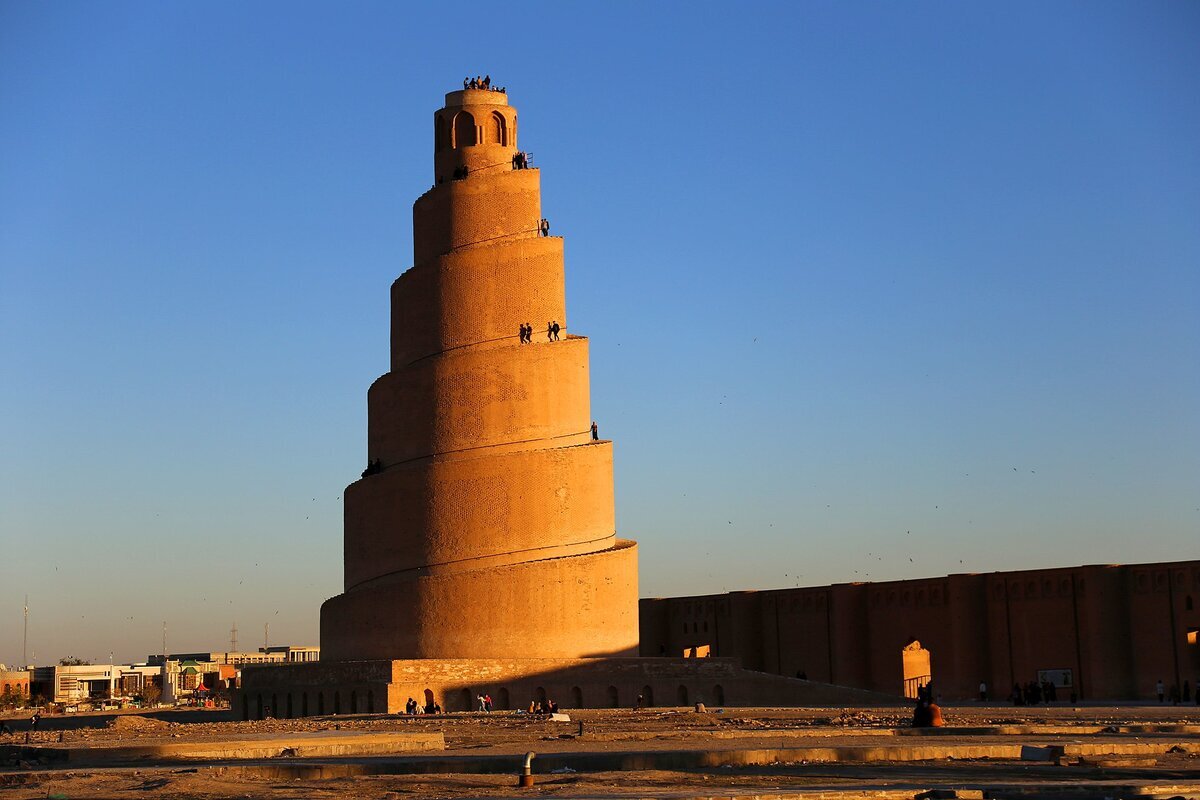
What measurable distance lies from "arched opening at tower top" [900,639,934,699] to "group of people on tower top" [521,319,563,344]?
9.33m

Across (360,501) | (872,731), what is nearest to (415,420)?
(360,501)

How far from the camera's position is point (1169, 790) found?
1272 centimetres

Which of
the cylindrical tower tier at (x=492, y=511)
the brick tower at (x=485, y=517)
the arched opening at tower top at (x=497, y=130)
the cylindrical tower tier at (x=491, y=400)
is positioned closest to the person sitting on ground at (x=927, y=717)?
the brick tower at (x=485, y=517)

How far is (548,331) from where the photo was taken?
113 ft

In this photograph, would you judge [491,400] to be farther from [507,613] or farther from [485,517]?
[507,613]

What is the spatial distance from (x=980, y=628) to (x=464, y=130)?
1479 centimetres

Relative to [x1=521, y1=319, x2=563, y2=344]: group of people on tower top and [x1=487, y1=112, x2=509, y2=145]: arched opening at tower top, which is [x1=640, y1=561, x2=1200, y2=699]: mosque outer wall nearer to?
[x1=521, y1=319, x2=563, y2=344]: group of people on tower top

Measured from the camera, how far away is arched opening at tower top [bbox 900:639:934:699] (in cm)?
3384

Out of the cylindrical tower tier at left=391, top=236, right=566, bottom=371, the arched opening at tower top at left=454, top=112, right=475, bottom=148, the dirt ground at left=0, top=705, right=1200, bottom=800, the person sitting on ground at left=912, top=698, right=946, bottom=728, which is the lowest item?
the dirt ground at left=0, top=705, right=1200, bottom=800

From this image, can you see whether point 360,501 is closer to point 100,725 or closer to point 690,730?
point 100,725

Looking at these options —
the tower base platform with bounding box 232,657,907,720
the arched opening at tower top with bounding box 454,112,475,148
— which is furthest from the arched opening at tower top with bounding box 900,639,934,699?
the arched opening at tower top with bounding box 454,112,475,148

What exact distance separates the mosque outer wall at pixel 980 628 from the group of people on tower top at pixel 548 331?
7.36 meters

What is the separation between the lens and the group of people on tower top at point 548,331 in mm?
34094

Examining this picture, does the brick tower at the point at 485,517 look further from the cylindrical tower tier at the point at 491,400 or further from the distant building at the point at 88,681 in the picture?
the distant building at the point at 88,681
